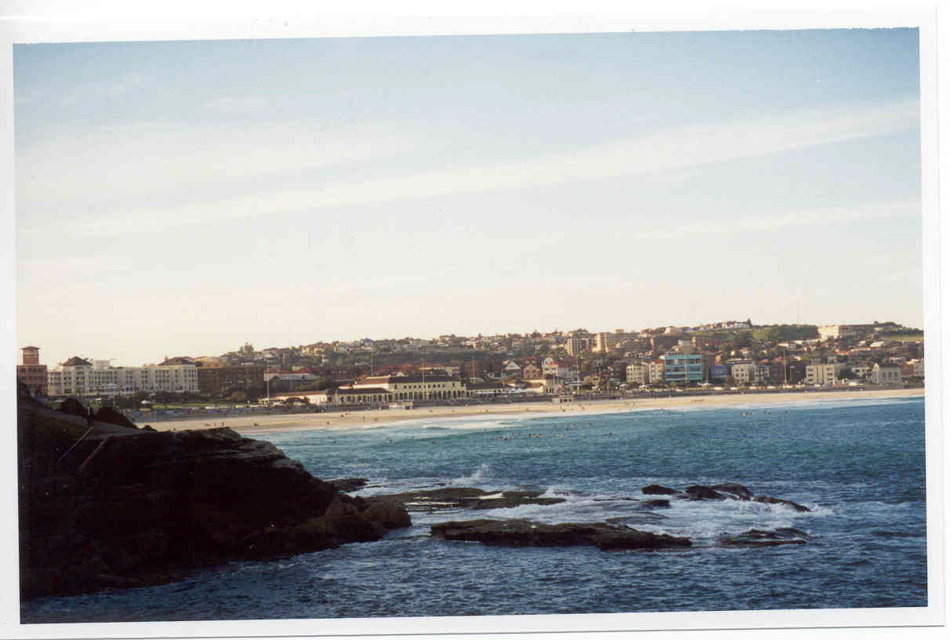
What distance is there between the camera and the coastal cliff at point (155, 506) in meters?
7.93

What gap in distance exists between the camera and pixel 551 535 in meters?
8.60

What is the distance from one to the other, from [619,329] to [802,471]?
2.41 metres

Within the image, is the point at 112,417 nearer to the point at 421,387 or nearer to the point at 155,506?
the point at 155,506

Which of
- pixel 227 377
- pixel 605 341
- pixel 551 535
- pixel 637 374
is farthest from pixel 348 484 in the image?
pixel 637 374

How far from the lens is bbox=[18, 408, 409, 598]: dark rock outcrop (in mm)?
7934

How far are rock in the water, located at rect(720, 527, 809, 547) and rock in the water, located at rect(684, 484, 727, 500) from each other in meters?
0.57

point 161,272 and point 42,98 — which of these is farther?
point 161,272

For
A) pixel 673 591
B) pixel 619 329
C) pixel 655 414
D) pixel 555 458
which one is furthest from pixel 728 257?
pixel 673 591

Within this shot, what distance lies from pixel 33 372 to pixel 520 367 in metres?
4.76

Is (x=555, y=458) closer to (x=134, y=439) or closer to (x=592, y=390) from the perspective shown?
(x=592, y=390)

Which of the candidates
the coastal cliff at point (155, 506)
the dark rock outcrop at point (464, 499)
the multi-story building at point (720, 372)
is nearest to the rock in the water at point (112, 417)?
the coastal cliff at point (155, 506)

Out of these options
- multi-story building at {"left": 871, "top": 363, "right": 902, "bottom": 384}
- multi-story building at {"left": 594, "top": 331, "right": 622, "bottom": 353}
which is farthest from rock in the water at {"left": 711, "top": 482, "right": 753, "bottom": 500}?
multi-story building at {"left": 871, "top": 363, "right": 902, "bottom": 384}

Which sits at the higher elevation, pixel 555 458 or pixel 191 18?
pixel 191 18

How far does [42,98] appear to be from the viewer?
7.96 m
